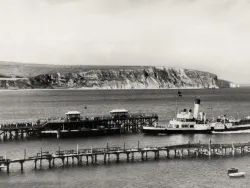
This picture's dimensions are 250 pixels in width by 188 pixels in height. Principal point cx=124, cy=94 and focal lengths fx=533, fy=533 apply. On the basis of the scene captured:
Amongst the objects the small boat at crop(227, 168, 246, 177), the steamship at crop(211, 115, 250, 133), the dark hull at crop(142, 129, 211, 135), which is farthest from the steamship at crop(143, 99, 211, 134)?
the small boat at crop(227, 168, 246, 177)

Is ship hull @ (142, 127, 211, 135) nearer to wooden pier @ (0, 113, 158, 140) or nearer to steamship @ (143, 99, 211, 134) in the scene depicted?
steamship @ (143, 99, 211, 134)

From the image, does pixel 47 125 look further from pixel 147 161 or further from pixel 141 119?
pixel 147 161

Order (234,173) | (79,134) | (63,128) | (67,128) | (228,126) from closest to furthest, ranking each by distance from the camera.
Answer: (234,173) < (79,134) < (63,128) < (67,128) < (228,126)

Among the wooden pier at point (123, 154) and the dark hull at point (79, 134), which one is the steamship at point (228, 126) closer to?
the dark hull at point (79, 134)

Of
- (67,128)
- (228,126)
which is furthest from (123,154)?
(228,126)

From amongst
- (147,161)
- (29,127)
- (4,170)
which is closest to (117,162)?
(147,161)

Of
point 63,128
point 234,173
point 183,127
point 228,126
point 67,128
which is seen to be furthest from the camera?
point 228,126

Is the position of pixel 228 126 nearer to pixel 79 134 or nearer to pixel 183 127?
pixel 183 127

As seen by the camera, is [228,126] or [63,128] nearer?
[63,128]
